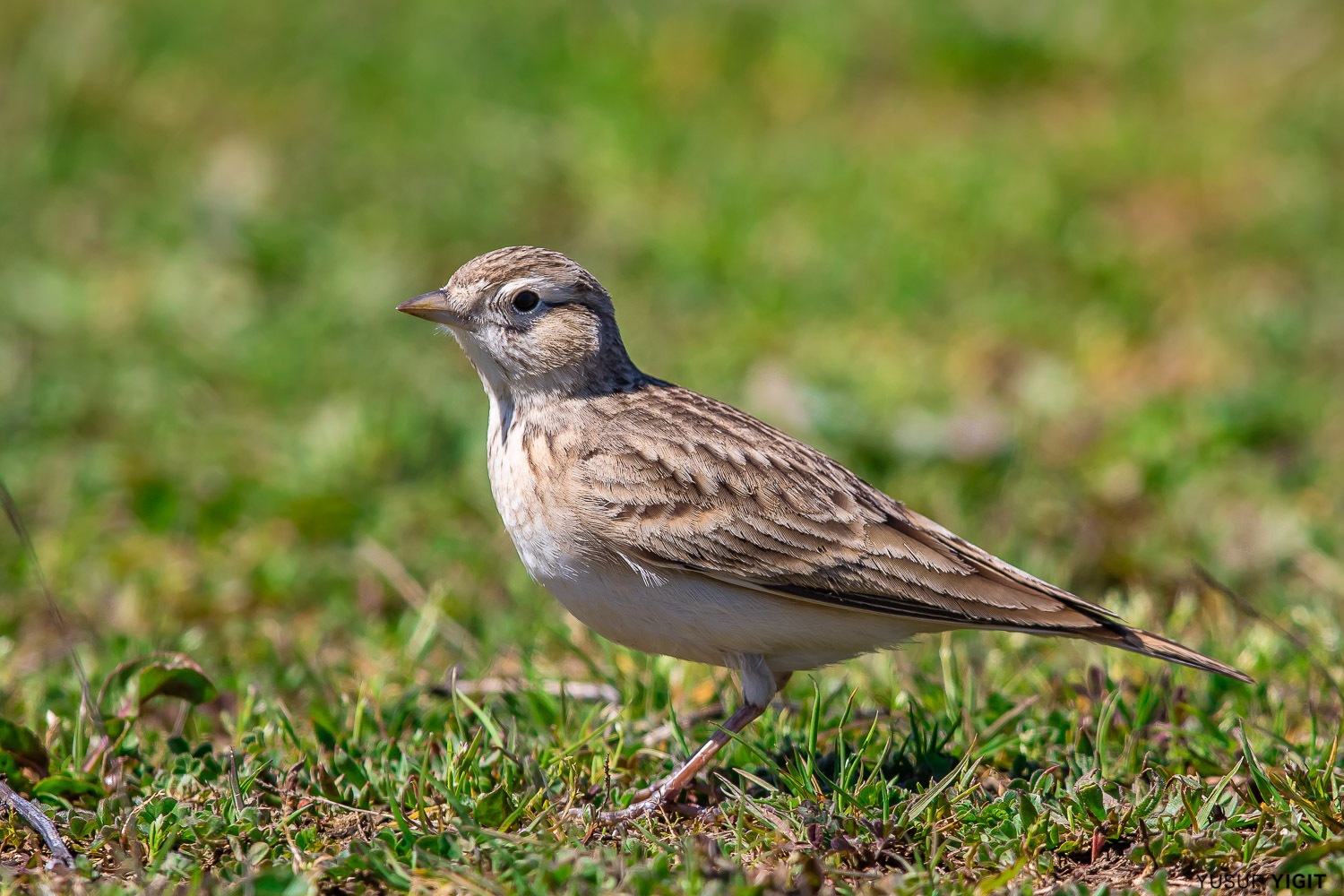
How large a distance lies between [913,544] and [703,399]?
103cm

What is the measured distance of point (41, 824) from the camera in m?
4.19

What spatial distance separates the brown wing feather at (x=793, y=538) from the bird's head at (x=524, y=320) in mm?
356

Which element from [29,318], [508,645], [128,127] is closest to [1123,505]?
[508,645]

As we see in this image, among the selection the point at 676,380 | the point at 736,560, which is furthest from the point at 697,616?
the point at 676,380

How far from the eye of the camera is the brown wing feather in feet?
15.3

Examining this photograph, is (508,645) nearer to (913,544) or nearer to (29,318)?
(913,544)

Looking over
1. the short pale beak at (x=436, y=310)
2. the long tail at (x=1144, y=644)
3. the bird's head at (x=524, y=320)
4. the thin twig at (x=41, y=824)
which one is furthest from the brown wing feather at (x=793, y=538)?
the thin twig at (x=41, y=824)

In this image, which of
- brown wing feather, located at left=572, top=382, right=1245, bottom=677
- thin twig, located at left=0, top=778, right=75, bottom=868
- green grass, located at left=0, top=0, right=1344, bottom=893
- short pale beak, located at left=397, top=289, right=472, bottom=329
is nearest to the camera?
thin twig, located at left=0, top=778, right=75, bottom=868

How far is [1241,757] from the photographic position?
469 cm

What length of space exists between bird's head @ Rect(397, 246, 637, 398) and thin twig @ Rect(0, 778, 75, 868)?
204 centimetres

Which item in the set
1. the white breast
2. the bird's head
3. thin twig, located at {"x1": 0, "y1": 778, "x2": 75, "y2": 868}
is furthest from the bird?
thin twig, located at {"x1": 0, "y1": 778, "x2": 75, "y2": 868}

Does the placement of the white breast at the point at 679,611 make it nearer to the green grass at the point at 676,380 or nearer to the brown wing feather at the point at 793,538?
the brown wing feather at the point at 793,538

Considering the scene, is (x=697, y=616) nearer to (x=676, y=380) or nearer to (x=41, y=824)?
(x=41, y=824)

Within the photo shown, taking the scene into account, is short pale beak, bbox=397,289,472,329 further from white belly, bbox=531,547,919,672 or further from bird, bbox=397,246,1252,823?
white belly, bbox=531,547,919,672
